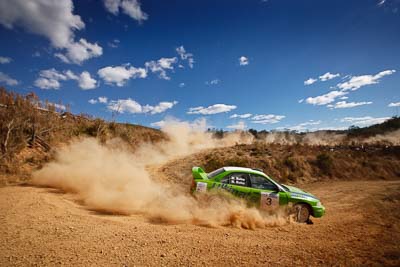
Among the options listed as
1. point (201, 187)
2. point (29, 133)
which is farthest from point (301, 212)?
point (29, 133)

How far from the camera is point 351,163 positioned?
15680mm

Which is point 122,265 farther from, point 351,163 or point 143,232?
point 351,163

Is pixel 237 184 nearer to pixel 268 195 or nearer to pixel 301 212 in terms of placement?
pixel 268 195

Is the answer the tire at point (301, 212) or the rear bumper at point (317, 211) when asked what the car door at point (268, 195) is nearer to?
the tire at point (301, 212)

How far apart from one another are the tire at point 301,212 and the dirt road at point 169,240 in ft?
1.02

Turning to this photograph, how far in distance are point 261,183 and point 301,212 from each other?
1.42m

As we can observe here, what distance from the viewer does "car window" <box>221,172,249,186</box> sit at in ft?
→ 21.0

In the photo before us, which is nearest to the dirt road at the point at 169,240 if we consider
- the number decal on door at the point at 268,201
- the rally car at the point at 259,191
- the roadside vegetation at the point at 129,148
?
Answer: the rally car at the point at 259,191

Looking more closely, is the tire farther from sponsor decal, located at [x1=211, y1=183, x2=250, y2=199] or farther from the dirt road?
sponsor decal, located at [x1=211, y1=183, x2=250, y2=199]

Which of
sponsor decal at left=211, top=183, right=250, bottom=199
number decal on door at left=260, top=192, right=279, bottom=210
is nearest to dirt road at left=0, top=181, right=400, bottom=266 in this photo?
number decal on door at left=260, top=192, right=279, bottom=210

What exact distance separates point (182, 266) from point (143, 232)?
5.48ft

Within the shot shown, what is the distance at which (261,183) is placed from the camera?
6500mm

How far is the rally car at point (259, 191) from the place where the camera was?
20.6 ft

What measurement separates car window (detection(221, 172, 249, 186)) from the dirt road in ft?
4.27
